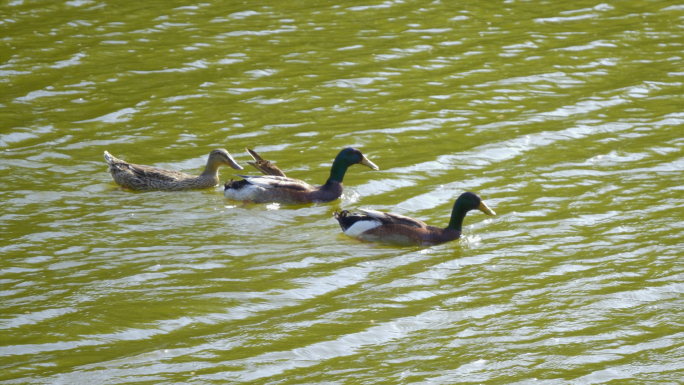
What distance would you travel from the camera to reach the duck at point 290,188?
11.6m

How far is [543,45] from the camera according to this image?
57.0ft

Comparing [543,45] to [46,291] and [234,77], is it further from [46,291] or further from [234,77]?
[46,291]

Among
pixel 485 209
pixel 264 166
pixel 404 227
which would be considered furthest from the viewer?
pixel 264 166

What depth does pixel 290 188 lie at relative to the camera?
457 inches

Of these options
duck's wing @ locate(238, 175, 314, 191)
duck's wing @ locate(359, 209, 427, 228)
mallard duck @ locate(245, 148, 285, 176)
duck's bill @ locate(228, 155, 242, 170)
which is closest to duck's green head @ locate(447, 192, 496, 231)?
duck's wing @ locate(359, 209, 427, 228)

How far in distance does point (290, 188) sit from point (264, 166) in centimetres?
63

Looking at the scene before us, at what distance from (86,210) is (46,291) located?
2.40 m

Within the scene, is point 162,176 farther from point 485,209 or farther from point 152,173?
point 485,209

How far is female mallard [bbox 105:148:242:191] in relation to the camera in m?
11.9

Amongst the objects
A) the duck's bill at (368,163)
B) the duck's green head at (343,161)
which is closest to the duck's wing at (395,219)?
the duck's green head at (343,161)

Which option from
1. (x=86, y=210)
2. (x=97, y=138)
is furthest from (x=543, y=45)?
(x=86, y=210)

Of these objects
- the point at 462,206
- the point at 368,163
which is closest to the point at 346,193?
the point at 368,163

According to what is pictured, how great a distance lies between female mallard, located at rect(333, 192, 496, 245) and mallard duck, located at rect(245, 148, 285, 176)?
A: 1.83m

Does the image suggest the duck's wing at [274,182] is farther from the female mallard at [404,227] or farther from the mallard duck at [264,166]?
the female mallard at [404,227]
